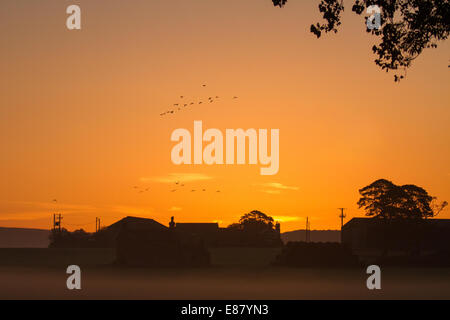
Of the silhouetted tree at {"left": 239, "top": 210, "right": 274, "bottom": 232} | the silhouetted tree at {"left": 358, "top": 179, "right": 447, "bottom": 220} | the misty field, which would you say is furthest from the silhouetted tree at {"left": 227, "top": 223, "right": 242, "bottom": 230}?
the misty field

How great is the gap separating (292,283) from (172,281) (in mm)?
6215

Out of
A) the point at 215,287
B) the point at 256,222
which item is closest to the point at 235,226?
the point at 256,222

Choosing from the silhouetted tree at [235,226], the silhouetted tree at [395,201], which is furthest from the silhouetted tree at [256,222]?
the silhouetted tree at [395,201]

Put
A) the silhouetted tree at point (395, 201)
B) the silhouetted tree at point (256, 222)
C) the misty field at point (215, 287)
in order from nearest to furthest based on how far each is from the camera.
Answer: the misty field at point (215, 287) → the silhouetted tree at point (395, 201) → the silhouetted tree at point (256, 222)

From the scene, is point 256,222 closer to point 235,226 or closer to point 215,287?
point 235,226

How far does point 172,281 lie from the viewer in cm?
3738

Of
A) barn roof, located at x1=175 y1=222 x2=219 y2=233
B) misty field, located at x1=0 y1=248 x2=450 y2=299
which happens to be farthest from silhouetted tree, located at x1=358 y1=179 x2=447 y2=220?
barn roof, located at x1=175 y1=222 x2=219 y2=233

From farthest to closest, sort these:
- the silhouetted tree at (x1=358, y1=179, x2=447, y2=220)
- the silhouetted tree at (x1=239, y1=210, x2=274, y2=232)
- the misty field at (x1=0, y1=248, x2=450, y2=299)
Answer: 1. the silhouetted tree at (x1=239, y1=210, x2=274, y2=232)
2. the silhouetted tree at (x1=358, y1=179, x2=447, y2=220)
3. the misty field at (x1=0, y1=248, x2=450, y2=299)

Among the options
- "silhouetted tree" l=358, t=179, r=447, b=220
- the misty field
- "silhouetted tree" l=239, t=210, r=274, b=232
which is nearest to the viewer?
the misty field

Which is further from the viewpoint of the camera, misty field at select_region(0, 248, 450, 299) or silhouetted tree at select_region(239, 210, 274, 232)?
silhouetted tree at select_region(239, 210, 274, 232)

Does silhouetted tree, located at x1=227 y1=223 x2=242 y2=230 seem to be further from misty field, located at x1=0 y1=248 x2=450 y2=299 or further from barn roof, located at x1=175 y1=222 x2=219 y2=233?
misty field, located at x1=0 y1=248 x2=450 y2=299

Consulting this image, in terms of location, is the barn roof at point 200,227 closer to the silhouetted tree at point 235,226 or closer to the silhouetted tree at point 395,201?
the silhouetted tree at point 235,226
